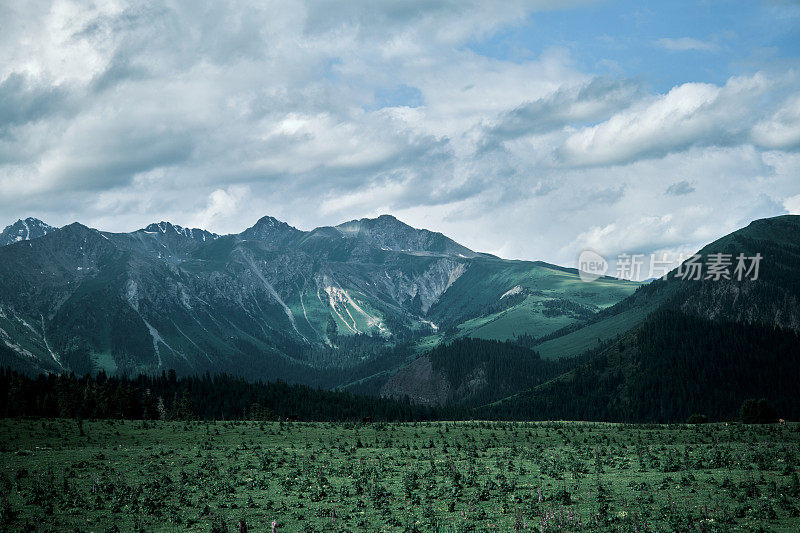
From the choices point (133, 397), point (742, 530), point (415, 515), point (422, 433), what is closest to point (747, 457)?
point (742, 530)

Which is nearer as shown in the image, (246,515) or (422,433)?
(246,515)

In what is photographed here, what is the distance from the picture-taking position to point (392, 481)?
1943 inches

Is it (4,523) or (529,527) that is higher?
(529,527)

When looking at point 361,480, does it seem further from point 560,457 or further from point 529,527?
point 560,457

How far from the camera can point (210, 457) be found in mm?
62000

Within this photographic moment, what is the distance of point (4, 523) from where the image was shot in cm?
3591

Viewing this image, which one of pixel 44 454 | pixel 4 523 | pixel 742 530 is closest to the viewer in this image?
pixel 742 530

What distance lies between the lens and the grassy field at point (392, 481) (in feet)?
117

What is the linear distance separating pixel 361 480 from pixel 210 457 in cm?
2187

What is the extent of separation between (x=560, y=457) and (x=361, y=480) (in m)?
24.2

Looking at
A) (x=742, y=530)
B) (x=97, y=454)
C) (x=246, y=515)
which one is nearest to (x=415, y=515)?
(x=246, y=515)

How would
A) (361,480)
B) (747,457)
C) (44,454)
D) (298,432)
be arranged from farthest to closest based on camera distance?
(298,432) → (44,454) → (747,457) → (361,480)

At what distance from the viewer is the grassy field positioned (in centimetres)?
3566

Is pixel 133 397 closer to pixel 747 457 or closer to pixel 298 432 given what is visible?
pixel 298 432
